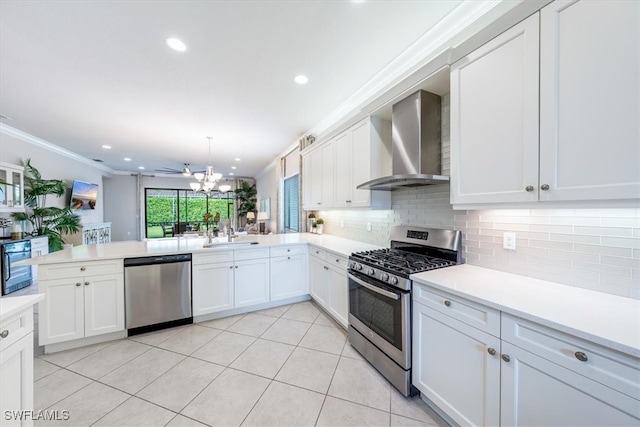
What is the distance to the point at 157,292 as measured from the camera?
105 inches

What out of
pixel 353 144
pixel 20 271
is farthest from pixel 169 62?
pixel 20 271

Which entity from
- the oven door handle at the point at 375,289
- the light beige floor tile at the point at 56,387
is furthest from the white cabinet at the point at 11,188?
the oven door handle at the point at 375,289

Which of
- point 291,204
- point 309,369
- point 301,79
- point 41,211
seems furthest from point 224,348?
point 41,211

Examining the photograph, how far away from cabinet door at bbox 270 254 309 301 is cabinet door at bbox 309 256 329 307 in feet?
0.38

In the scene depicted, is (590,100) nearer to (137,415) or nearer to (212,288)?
(137,415)

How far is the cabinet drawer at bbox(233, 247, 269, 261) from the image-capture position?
306 cm

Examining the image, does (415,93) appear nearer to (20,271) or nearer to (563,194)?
(563,194)

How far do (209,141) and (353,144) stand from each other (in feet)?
12.2

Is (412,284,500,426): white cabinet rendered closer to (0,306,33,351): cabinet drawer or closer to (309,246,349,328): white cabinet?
(309,246,349,328): white cabinet

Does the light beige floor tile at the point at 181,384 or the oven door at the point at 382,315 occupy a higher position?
the oven door at the point at 382,315

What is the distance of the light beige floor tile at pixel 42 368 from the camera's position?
78.7 inches

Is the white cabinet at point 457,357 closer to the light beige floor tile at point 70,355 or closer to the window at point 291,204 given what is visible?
the light beige floor tile at point 70,355

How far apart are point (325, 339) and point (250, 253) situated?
1.40 metres

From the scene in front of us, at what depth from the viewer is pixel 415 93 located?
206 cm
